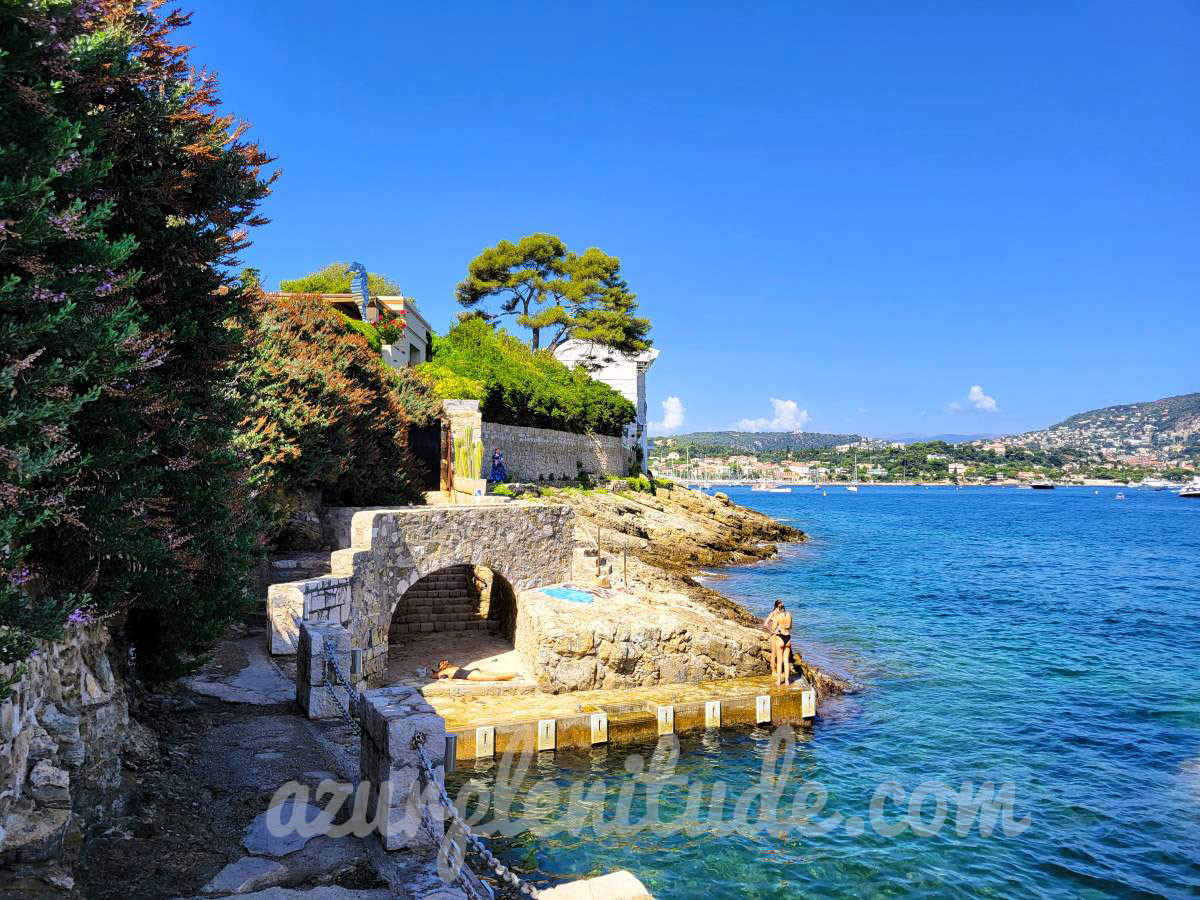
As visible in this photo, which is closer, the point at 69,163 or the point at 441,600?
the point at 69,163

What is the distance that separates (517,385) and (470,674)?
21.8m

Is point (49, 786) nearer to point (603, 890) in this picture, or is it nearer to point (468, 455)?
point (603, 890)

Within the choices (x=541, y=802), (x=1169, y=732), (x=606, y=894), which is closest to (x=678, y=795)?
(x=541, y=802)

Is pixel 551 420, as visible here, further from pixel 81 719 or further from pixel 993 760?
pixel 81 719

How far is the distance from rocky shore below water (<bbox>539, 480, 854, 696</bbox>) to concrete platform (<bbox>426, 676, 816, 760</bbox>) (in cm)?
177

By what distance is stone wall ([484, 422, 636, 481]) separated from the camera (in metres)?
35.1

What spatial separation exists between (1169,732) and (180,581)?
20052mm

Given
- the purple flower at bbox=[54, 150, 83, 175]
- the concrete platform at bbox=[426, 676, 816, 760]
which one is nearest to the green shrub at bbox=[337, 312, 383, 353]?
the concrete platform at bbox=[426, 676, 816, 760]

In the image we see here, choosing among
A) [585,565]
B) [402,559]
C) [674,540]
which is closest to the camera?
[402,559]

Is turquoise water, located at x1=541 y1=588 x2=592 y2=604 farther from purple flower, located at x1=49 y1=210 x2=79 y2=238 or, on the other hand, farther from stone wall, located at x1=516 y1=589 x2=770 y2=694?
purple flower, located at x1=49 y1=210 x2=79 y2=238

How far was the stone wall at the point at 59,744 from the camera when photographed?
4398mm

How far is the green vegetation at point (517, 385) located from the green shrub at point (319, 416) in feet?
27.6

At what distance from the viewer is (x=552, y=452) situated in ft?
135

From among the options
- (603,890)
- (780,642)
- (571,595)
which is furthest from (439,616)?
(603,890)
